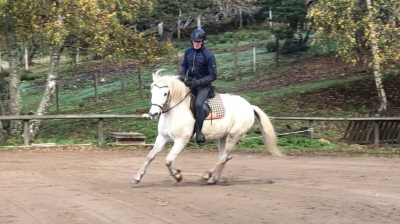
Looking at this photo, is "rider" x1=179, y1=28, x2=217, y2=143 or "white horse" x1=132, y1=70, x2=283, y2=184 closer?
"white horse" x1=132, y1=70, x2=283, y2=184

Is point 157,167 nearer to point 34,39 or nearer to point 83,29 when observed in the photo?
point 83,29

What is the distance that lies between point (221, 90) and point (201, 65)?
51.0 ft

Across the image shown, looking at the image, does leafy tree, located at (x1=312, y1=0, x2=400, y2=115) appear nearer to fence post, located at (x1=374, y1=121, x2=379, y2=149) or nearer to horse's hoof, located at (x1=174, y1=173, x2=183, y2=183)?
fence post, located at (x1=374, y1=121, x2=379, y2=149)

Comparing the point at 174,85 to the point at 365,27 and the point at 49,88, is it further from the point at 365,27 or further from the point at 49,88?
the point at 365,27

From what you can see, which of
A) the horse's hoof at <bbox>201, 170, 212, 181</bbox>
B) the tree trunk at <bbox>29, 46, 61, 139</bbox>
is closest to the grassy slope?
the tree trunk at <bbox>29, 46, 61, 139</bbox>

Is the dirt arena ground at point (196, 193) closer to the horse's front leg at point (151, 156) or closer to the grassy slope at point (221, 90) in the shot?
the horse's front leg at point (151, 156)

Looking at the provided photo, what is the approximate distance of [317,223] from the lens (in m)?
6.77

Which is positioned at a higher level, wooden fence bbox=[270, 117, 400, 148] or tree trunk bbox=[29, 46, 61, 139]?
tree trunk bbox=[29, 46, 61, 139]

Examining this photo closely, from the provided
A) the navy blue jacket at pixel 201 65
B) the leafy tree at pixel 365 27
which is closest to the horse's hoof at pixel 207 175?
the navy blue jacket at pixel 201 65

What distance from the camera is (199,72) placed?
9.69 m

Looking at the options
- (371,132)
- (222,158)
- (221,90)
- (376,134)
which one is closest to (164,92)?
(222,158)

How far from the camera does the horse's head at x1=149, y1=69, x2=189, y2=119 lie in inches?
344

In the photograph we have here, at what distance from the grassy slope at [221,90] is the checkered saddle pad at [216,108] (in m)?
6.74

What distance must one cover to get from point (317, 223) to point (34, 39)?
45.5ft
